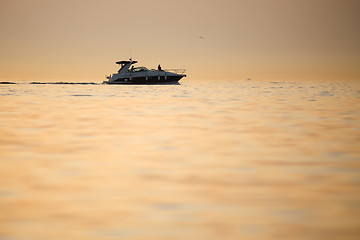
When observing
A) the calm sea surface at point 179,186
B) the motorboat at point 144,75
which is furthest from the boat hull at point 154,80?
the calm sea surface at point 179,186

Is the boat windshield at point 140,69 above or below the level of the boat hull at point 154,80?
above


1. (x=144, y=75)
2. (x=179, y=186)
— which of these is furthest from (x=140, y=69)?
(x=179, y=186)

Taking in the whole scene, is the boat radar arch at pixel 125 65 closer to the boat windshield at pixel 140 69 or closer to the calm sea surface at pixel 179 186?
the boat windshield at pixel 140 69

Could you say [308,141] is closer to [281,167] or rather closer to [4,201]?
[281,167]

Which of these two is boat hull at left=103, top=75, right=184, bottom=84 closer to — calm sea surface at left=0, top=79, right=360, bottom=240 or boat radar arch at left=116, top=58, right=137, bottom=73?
boat radar arch at left=116, top=58, right=137, bottom=73

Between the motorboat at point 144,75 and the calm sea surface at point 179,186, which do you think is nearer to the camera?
the calm sea surface at point 179,186

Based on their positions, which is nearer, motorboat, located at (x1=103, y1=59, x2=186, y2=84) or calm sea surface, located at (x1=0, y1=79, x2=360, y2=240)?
calm sea surface, located at (x1=0, y1=79, x2=360, y2=240)

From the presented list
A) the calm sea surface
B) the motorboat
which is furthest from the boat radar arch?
the calm sea surface

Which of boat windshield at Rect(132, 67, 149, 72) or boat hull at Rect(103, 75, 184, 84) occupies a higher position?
boat windshield at Rect(132, 67, 149, 72)

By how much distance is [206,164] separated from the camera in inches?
228

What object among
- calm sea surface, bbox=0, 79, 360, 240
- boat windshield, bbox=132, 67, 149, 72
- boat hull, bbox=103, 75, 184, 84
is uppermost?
boat windshield, bbox=132, 67, 149, 72

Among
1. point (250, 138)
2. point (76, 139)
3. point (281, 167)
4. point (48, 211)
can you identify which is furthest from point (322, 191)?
point (76, 139)

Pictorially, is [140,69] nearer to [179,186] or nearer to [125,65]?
[125,65]

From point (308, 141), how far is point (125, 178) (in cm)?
464
